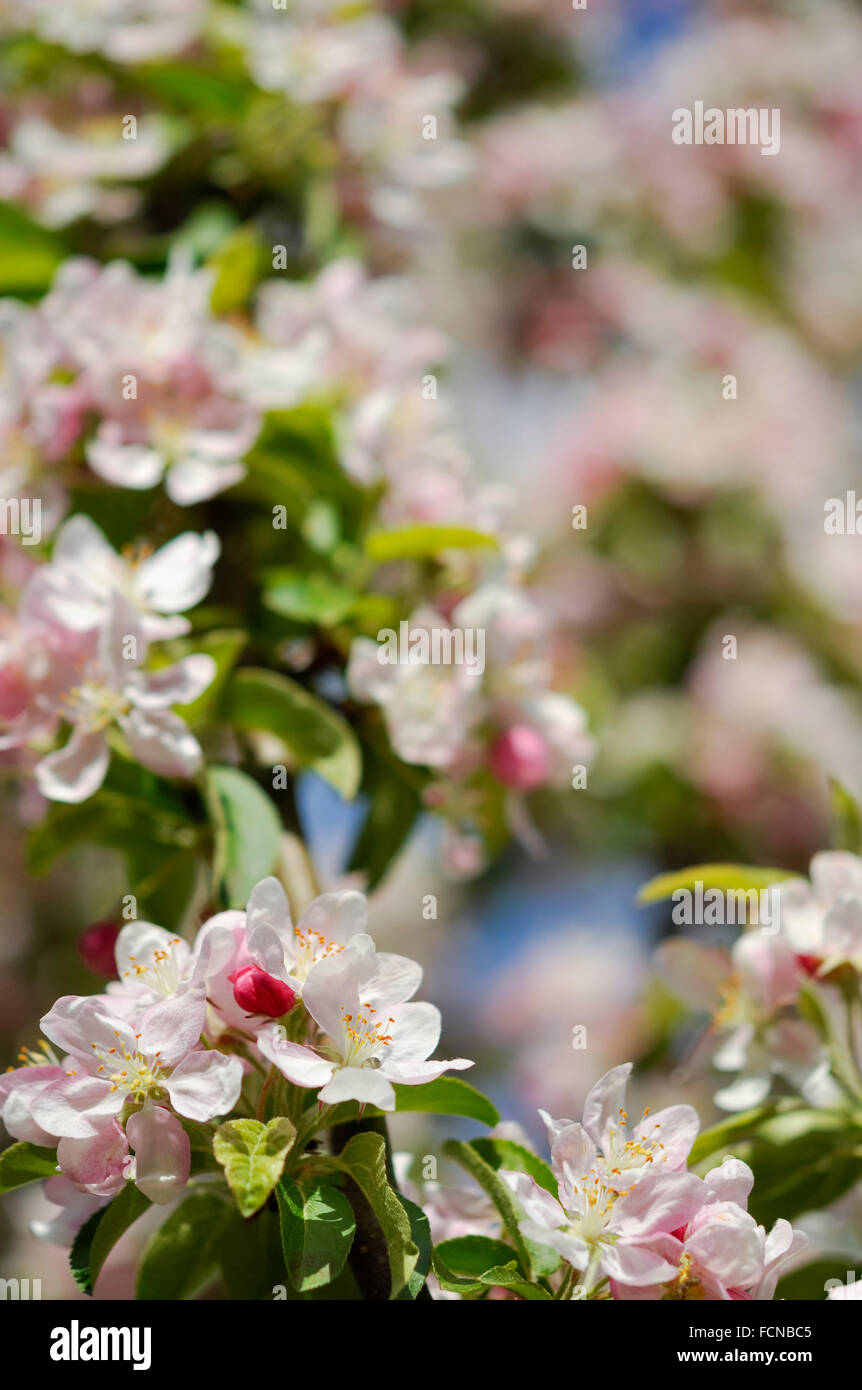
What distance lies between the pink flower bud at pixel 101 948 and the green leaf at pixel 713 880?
0.42 m

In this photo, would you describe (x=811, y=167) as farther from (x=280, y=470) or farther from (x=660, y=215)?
(x=280, y=470)

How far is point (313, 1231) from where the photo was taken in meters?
0.73

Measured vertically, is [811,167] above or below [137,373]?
above

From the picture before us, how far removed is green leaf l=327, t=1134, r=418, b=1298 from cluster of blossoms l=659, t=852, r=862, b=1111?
34 cm

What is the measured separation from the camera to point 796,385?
309 centimetres

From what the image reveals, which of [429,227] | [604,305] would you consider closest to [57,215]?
[429,227]

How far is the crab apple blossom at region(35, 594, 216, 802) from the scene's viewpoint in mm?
1014

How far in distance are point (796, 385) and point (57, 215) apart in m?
1.95

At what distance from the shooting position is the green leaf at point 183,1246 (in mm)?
916

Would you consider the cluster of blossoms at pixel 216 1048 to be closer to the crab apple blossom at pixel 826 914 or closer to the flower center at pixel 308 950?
the flower center at pixel 308 950

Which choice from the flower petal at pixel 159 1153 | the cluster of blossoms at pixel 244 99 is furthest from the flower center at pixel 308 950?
the cluster of blossoms at pixel 244 99

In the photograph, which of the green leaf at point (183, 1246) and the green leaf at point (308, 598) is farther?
the green leaf at point (308, 598)

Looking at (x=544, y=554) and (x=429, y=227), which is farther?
(x=544, y=554)

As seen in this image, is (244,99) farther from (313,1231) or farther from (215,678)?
(313,1231)
